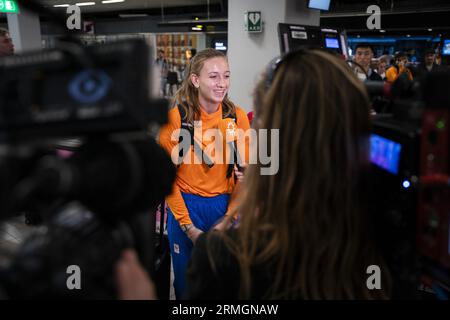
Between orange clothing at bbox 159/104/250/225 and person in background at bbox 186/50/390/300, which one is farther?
orange clothing at bbox 159/104/250/225

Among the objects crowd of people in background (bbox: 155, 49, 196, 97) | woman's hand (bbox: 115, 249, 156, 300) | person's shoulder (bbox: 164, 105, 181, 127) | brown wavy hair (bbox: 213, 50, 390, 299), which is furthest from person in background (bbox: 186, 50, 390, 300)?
crowd of people in background (bbox: 155, 49, 196, 97)

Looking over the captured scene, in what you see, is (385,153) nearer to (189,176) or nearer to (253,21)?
(189,176)

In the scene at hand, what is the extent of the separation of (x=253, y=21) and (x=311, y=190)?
178 inches

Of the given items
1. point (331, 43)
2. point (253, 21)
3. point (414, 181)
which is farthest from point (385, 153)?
point (253, 21)

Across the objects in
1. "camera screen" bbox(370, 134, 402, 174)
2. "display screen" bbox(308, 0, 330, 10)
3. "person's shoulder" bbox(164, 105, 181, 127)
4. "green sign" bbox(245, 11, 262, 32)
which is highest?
"display screen" bbox(308, 0, 330, 10)

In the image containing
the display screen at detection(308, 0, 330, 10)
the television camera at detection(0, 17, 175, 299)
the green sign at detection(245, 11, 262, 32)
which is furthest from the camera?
the green sign at detection(245, 11, 262, 32)

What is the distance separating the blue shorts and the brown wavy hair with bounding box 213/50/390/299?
1.10 metres

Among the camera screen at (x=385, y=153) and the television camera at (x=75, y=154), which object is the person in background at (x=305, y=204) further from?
the television camera at (x=75, y=154)

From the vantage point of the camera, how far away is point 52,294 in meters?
0.49

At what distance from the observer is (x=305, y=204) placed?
0.79 meters

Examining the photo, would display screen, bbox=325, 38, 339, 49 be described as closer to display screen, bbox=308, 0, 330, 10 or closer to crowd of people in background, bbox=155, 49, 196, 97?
display screen, bbox=308, 0, 330, 10

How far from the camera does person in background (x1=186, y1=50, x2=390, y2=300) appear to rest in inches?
30.8
